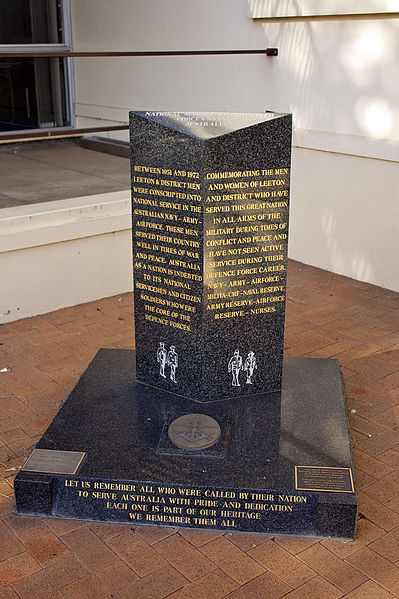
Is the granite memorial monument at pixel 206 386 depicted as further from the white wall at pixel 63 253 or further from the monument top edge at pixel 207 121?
the white wall at pixel 63 253

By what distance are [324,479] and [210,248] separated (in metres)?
1.38

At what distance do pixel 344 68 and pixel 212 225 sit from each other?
332 centimetres

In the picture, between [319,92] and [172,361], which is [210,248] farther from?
[319,92]

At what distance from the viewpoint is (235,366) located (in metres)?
4.15

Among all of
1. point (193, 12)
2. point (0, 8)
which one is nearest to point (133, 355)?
point (193, 12)

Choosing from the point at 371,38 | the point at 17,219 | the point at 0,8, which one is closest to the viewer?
the point at 17,219

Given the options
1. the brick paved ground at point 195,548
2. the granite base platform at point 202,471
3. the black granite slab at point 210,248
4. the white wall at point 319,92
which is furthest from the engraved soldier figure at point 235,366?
the white wall at point 319,92

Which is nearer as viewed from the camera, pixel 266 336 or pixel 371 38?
pixel 266 336

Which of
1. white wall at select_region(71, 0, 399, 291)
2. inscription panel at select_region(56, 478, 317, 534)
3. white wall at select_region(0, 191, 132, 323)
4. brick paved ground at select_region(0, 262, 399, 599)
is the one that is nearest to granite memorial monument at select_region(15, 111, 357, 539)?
inscription panel at select_region(56, 478, 317, 534)

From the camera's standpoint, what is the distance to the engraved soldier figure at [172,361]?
4.18 metres

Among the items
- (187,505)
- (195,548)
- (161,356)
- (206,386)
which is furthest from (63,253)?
(195,548)

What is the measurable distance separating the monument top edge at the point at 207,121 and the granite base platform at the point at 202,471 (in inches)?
62.9

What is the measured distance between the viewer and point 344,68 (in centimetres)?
634

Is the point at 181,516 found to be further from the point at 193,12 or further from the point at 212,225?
the point at 193,12
